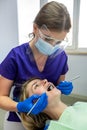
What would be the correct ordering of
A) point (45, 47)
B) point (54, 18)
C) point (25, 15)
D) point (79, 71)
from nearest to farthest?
point (54, 18) → point (45, 47) → point (79, 71) → point (25, 15)

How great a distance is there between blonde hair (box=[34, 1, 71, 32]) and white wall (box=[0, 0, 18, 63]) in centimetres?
177

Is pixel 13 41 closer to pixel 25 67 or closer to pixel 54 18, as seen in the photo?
pixel 25 67

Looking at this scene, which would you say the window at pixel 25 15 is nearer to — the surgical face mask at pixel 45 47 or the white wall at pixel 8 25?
the white wall at pixel 8 25

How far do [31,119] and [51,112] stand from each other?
0.44 feet

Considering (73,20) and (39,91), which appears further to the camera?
(73,20)

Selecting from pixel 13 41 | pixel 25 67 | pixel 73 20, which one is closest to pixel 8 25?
pixel 13 41

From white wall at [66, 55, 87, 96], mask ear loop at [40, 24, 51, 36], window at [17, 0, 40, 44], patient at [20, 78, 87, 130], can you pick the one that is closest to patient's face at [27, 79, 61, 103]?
patient at [20, 78, 87, 130]

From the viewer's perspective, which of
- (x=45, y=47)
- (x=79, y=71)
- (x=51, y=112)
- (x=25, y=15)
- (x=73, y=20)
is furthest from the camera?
(x=25, y=15)

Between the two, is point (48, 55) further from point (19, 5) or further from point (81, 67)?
point (19, 5)

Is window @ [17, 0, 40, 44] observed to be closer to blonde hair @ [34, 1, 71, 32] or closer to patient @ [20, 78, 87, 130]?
patient @ [20, 78, 87, 130]

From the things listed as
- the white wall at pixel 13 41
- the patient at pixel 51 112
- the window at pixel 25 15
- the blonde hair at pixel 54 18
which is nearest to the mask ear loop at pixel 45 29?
the blonde hair at pixel 54 18

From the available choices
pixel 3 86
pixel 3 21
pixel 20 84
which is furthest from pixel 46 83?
pixel 3 21

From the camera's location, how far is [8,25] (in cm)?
284

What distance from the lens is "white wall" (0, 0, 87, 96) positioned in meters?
2.55
